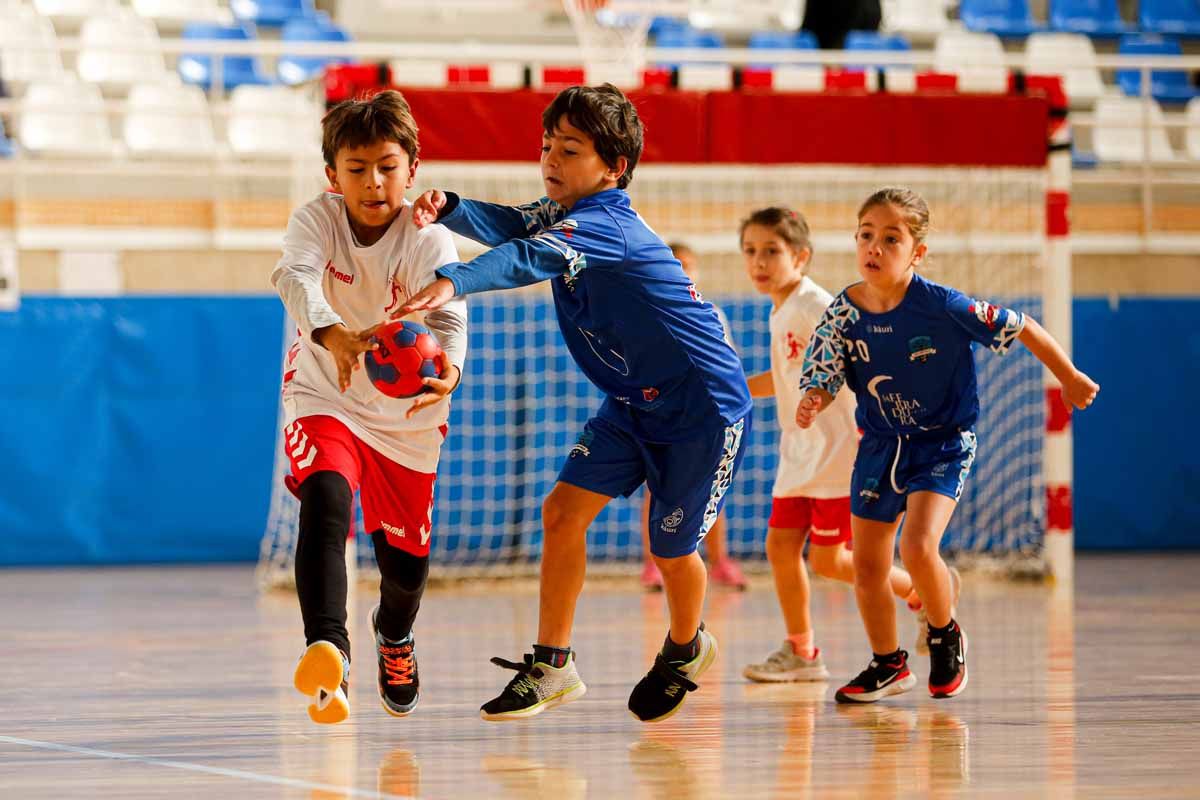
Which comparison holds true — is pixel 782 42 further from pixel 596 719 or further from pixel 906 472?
pixel 596 719

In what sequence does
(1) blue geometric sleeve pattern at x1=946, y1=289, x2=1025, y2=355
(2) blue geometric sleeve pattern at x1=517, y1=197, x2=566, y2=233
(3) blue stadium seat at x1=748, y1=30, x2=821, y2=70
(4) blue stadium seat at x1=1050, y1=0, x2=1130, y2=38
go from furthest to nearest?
(4) blue stadium seat at x1=1050, y1=0, x2=1130, y2=38, (3) blue stadium seat at x1=748, y1=30, x2=821, y2=70, (1) blue geometric sleeve pattern at x1=946, y1=289, x2=1025, y2=355, (2) blue geometric sleeve pattern at x1=517, y1=197, x2=566, y2=233

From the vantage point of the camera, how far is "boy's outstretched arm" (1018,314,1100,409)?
3.88 metres

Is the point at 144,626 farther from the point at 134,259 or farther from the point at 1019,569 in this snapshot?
the point at 1019,569

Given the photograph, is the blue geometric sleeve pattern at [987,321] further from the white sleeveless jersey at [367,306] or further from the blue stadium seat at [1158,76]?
the blue stadium seat at [1158,76]

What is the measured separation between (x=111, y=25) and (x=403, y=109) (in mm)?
8161

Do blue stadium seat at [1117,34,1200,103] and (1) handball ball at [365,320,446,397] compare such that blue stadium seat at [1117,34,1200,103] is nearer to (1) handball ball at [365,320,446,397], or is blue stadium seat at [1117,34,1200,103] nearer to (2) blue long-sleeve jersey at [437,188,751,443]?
(2) blue long-sleeve jersey at [437,188,751,443]

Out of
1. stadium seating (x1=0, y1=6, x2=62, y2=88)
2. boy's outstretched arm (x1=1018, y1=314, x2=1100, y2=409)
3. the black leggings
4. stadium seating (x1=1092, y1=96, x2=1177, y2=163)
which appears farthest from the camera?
stadium seating (x1=1092, y1=96, x2=1177, y2=163)

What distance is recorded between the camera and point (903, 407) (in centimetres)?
415

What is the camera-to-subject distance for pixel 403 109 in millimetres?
3500

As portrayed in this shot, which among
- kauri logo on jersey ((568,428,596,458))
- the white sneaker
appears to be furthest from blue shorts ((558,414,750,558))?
the white sneaker

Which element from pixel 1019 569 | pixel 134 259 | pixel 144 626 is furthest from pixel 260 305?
pixel 1019 569

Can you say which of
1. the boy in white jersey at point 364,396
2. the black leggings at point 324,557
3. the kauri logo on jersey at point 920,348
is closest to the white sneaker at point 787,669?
the kauri logo on jersey at point 920,348

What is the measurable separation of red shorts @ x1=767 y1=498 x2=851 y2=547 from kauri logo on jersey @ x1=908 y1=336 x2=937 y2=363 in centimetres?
82

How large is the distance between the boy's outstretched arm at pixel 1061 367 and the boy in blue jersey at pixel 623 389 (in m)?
0.80
